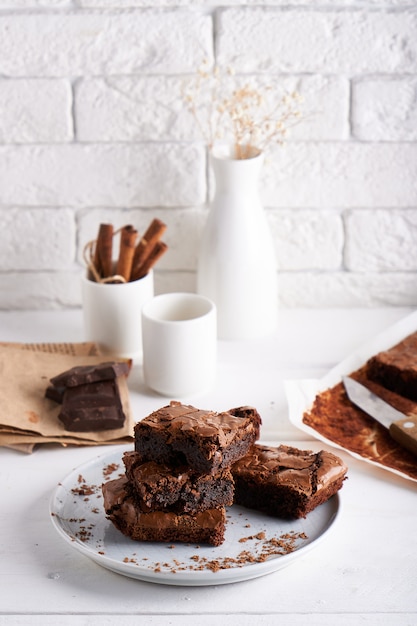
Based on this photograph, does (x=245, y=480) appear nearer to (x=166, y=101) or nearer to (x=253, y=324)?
(x=253, y=324)

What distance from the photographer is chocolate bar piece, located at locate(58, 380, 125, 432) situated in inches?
49.8

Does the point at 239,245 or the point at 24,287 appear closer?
the point at 239,245

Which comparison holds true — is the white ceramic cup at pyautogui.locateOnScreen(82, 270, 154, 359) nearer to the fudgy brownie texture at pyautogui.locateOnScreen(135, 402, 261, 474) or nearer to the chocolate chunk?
the chocolate chunk

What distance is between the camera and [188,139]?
1.57m

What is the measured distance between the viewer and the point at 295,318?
5.37ft

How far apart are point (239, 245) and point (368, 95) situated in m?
0.33

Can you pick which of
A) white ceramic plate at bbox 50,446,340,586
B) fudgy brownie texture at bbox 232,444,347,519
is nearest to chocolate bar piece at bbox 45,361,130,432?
white ceramic plate at bbox 50,446,340,586

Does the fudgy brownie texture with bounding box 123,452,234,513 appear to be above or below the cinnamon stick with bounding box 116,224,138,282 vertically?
below

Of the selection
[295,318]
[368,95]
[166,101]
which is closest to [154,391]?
[295,318]

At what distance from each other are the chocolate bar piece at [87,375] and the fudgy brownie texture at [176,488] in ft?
0.90

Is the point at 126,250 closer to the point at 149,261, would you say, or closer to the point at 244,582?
the point at 149,261

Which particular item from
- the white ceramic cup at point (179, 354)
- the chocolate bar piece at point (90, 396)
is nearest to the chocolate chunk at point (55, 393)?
the chocolate bar piece at point (90, 396)

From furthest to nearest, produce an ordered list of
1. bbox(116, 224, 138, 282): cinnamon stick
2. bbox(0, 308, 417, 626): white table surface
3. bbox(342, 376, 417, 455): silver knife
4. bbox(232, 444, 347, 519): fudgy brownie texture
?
bbox(116, 224, 138, 282): cinnamon stick < bbox(342, 376, 417, 455): silver knife < bbox(232, 444, 347, 519): fudgy brownie texture < bbox(0, 308, 417, 626): white table surface

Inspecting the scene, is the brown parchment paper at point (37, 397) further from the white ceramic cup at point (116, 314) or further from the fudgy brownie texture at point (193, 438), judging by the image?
the fudgy brownie texture at point (193, 438)
